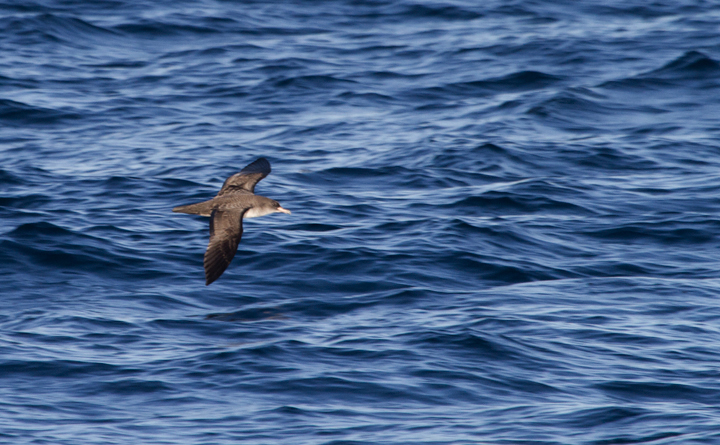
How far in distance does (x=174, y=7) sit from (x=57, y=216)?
10908 mm

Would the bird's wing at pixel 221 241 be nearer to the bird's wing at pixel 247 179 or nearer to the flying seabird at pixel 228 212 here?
the flying seabird at pixel 228 212

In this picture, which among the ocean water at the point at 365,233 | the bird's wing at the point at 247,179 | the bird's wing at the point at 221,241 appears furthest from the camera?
the bird's wing at the point at 247,179

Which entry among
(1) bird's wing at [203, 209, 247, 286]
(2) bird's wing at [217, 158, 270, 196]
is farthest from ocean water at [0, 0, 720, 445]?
(2) bird's wing at [217, 158, 270, 196]

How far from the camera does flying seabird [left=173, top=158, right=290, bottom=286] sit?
8.54 metres

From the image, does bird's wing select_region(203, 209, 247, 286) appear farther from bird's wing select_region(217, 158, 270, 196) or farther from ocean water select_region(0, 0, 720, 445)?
bird's wing select_region(217, 158, 270, 196)

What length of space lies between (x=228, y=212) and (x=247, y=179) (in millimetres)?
1274

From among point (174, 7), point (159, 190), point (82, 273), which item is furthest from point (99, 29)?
point (82, 273)

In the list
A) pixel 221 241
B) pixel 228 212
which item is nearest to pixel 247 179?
pixel 228 212

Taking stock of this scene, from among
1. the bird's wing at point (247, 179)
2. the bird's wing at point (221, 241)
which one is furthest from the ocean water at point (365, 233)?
the bird's wing at point (247, 179)

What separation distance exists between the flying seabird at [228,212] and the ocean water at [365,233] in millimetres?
532

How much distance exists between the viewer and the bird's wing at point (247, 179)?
1018 centimetres

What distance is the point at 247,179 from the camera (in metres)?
10.4

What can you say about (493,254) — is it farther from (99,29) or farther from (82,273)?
(99,29)

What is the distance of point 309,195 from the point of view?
1188 cm
